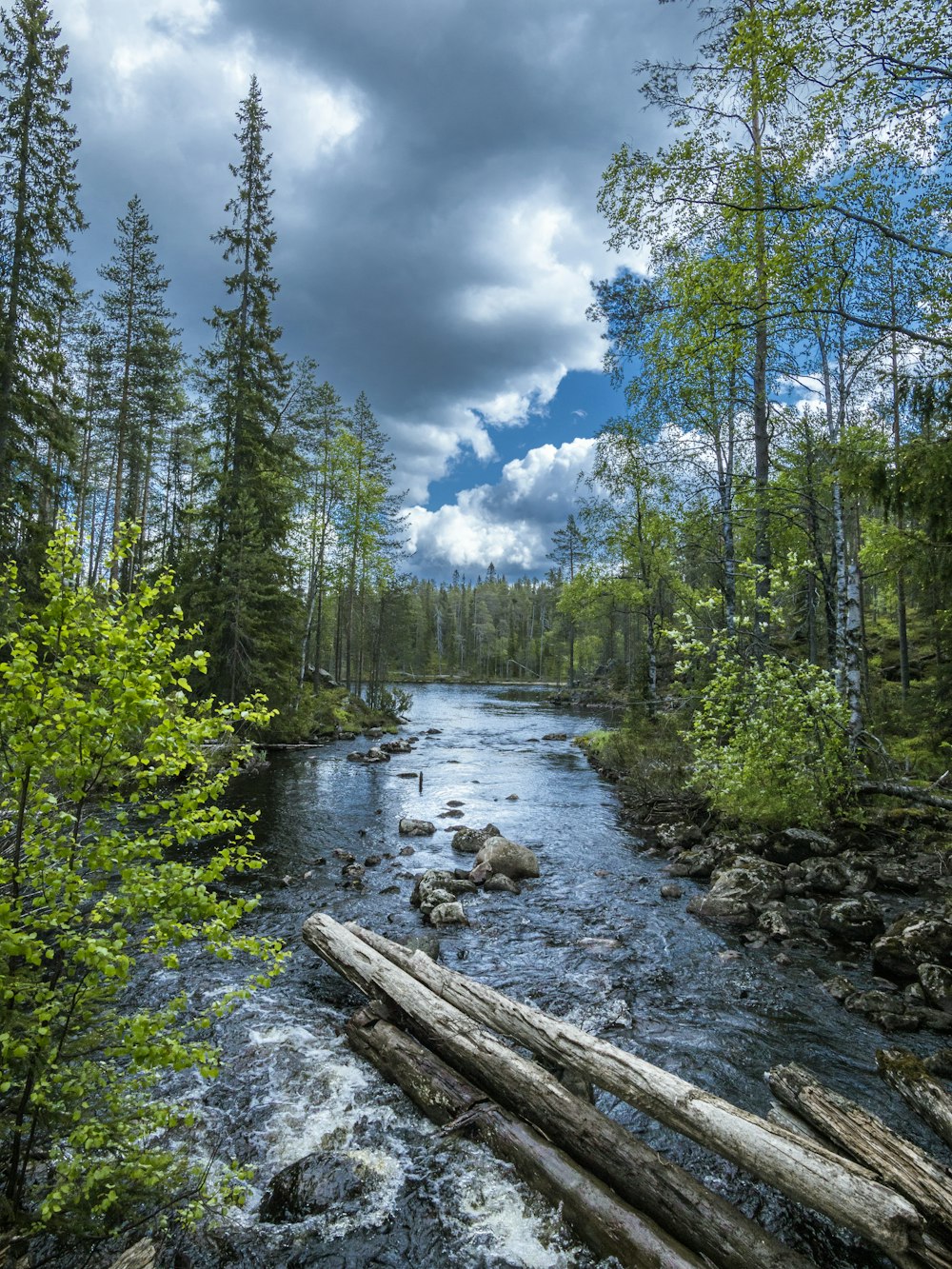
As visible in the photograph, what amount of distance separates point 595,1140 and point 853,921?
5.88 meters

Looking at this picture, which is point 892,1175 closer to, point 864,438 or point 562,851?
point 562,851

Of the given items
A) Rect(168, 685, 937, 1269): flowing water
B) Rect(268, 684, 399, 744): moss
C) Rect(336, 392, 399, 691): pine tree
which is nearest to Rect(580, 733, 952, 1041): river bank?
Rect(168, 685, 937, 1269): flowing water

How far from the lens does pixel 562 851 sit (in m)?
12.4

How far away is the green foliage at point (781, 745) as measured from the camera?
10.5 meters

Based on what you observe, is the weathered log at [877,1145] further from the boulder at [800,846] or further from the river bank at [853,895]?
the boulder at [800,846]

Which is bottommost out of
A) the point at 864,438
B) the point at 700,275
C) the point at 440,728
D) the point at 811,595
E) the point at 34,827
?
the point at 440,728

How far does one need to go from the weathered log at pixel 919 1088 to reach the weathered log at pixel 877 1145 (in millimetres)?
983

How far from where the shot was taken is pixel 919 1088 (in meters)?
4.75

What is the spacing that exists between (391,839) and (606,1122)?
9.32 m

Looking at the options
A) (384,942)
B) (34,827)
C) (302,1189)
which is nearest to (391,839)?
(384,942)

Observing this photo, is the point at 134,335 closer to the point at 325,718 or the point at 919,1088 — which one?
the point at 325,718

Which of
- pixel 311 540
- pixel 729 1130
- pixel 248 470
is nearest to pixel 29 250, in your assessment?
pixel 248 470

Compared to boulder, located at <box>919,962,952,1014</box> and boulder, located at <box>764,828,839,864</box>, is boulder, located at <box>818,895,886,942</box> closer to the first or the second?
boulder, located at <box>919,962,952,1014</box>

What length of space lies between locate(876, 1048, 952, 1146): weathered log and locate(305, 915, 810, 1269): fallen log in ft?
6.72
